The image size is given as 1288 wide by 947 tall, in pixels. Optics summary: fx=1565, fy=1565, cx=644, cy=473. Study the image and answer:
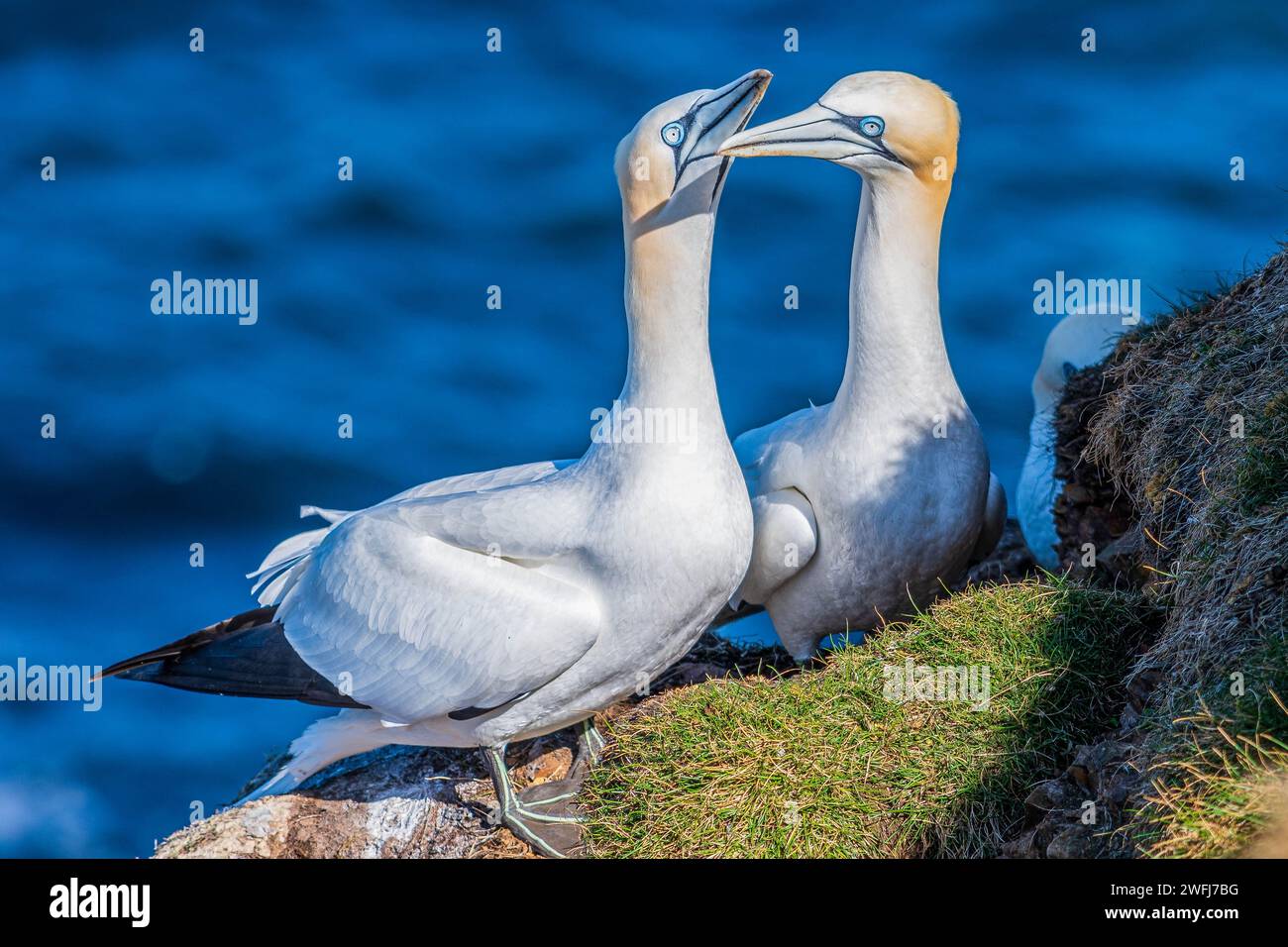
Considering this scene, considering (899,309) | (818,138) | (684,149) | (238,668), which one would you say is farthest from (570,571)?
(818,138)

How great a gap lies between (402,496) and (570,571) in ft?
4.54

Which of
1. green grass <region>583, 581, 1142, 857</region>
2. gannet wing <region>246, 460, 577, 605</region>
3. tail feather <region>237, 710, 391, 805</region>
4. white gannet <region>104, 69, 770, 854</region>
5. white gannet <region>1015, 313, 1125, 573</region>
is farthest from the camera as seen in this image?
white gannet <region>1015, 313, 1125, 573</region>

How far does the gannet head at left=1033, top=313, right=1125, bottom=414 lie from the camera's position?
830 cm

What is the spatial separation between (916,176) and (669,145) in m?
Answer: 1.69

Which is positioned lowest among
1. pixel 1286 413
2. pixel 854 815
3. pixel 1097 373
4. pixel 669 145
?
pixel 854 815

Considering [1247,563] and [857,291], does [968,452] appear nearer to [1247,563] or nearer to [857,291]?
[857,291]

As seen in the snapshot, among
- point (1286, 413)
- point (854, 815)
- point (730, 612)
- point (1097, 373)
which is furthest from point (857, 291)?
point (854, 815)

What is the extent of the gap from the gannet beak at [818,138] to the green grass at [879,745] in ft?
7.07

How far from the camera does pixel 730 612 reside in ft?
27.1

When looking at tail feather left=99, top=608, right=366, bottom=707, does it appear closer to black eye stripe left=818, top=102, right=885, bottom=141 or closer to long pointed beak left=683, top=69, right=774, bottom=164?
long pointed beak left=683, top=69, right=774, bottom=164

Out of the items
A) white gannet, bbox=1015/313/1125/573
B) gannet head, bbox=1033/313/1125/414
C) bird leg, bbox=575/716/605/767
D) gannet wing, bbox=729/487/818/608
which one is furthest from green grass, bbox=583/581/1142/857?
gannet head, bbox=1033/313/1125/414

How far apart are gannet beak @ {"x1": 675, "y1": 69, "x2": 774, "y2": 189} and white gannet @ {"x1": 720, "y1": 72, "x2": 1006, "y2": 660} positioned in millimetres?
949

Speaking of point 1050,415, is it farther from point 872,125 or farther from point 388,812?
point 388,812

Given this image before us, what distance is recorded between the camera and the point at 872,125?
739 centimetres
